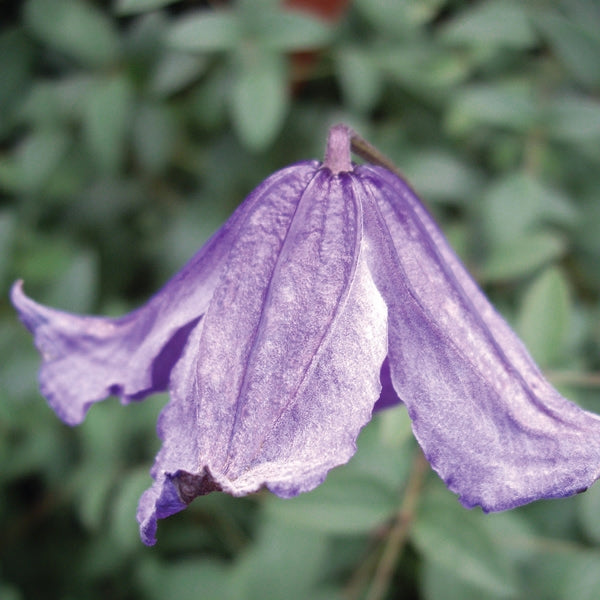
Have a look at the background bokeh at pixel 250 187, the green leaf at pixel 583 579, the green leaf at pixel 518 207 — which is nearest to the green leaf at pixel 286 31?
the background bokeh at pixel 250 187

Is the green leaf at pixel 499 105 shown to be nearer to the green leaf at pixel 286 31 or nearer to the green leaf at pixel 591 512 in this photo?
the green leaf at pixel 286 31

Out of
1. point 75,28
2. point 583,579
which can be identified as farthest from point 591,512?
point 75,28

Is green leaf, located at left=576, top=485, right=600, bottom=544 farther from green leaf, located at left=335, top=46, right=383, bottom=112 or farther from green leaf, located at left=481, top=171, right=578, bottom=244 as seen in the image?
green leaf, located at left=335, top=46, right=383, bottom=112

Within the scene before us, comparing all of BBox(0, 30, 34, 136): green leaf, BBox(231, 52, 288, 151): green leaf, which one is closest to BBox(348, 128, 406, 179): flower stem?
BBox(231, 52, 288, 151): green leaf

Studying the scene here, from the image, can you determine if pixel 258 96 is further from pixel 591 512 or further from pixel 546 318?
pixel 591 512

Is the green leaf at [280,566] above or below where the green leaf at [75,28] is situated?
below

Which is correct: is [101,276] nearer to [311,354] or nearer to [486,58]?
[486,58]
